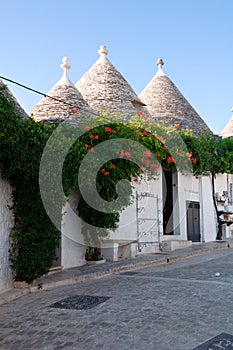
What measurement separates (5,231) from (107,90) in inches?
483

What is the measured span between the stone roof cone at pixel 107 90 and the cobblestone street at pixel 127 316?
393 inches

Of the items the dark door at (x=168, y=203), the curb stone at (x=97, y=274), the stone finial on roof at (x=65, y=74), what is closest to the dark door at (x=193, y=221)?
the dark door at (x=168, y=203)

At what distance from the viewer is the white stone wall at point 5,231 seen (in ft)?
26.0

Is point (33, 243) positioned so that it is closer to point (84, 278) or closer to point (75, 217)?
point (84, 278)

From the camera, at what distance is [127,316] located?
231 inches

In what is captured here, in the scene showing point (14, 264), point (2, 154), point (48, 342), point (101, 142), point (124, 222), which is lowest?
point (48, 342)

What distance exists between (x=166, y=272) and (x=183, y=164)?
25.7 feet

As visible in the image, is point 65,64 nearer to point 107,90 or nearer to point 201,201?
point 107,90

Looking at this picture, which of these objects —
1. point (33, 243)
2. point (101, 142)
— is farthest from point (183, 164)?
point (33, 243)

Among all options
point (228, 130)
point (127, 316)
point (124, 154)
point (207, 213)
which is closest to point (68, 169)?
point (124, 154)

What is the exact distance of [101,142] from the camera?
1120 cm

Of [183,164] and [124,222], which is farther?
[183,164]

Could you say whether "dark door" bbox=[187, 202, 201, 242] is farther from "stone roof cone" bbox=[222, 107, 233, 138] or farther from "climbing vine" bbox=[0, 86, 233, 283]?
"stone roof cone" bbox=[222, 107, 233, 138]

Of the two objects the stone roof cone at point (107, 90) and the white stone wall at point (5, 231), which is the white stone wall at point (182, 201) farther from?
the white stone wall at point (5, 231)
